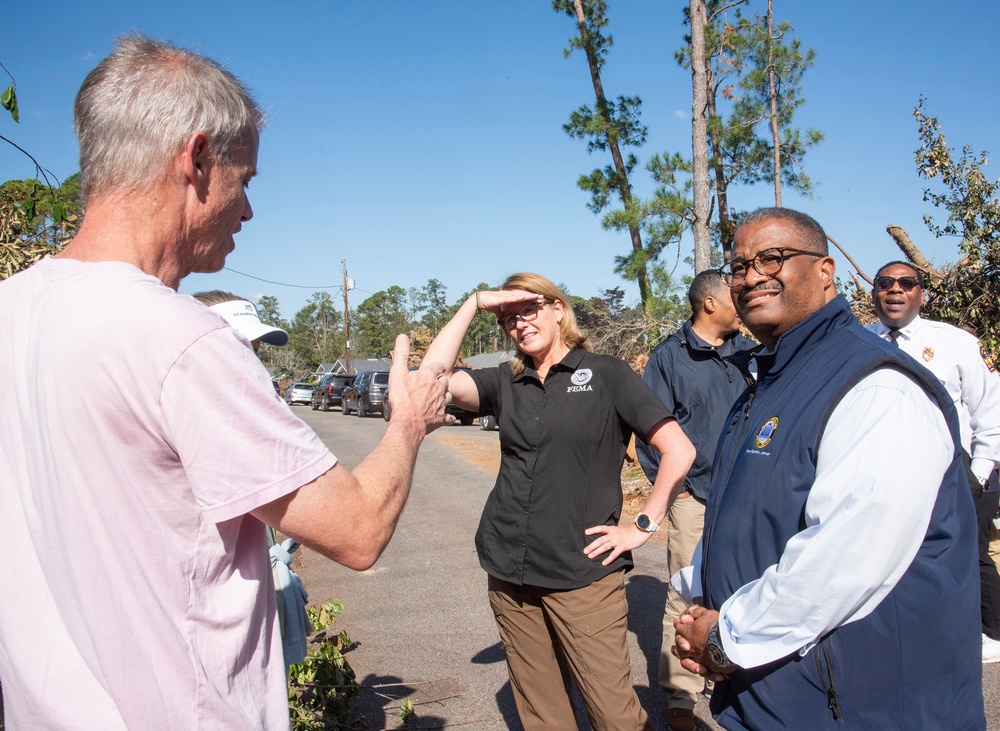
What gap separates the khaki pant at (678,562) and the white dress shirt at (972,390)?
5.38 feet

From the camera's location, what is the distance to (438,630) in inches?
206

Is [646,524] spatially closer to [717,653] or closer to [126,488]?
[717,653]

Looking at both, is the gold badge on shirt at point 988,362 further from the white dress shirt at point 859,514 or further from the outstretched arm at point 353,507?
the outstretched arm at point 353,507

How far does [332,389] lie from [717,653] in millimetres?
32959

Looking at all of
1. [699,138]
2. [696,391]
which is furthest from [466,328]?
[699,138]

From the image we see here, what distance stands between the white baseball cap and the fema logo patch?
2.00 m

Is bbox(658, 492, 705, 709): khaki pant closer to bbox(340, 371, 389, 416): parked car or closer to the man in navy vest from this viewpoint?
the man in navy vest

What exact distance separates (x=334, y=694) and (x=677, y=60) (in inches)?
715

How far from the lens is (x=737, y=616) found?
6.14 ft

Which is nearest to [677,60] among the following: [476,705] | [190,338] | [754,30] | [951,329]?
[754,30]

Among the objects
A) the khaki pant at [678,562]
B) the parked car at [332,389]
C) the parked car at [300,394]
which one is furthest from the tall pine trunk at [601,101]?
the parked car at [300,394]

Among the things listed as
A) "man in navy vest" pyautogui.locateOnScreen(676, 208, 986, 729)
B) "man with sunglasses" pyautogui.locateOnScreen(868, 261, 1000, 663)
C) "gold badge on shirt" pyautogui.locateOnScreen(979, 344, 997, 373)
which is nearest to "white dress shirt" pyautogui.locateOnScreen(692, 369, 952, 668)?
"man in navy vest" pyautogui.locateOnScreen(676, 208, 986, 729)

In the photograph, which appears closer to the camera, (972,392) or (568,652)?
(568,652)

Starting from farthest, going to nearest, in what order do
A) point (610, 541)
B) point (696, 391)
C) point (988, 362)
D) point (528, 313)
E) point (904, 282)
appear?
point (988, 362)
point (904, 282)
point (696, 391)
point (528, 313)
point (610, 541)
